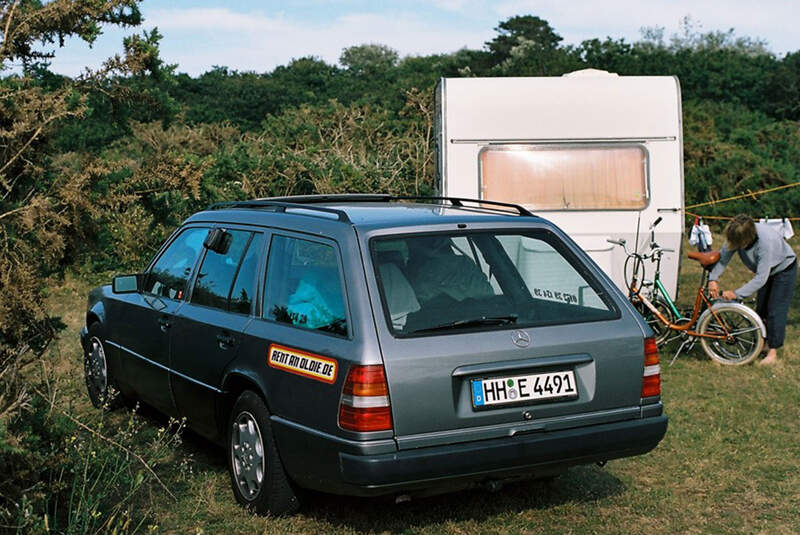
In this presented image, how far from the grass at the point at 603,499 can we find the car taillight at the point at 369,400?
947 mm

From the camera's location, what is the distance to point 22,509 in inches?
163

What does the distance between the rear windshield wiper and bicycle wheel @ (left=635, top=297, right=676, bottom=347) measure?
5720 millimetres

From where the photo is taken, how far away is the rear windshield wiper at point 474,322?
190 inches

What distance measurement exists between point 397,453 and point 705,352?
6361 mm

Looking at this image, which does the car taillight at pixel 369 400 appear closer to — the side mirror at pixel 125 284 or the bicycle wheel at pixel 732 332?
the side mirror at pixel 125 284

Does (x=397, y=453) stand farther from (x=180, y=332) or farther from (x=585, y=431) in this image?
(x=180, y=332)

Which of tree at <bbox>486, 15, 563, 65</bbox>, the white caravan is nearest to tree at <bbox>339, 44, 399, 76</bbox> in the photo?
tree at <bbox>486, 15, 563, 65</bbox>

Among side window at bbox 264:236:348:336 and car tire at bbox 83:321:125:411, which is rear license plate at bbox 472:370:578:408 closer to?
side window at bbox 264:236:348:336

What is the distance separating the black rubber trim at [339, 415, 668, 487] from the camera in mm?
4590

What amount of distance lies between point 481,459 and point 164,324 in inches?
100

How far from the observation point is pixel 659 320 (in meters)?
10.4

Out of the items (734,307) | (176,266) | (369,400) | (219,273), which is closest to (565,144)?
(734,307)

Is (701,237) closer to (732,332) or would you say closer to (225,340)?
(732,332)

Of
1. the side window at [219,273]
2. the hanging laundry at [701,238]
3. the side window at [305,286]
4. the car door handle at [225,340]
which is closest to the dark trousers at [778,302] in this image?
the hanging laundry at [701,238]
